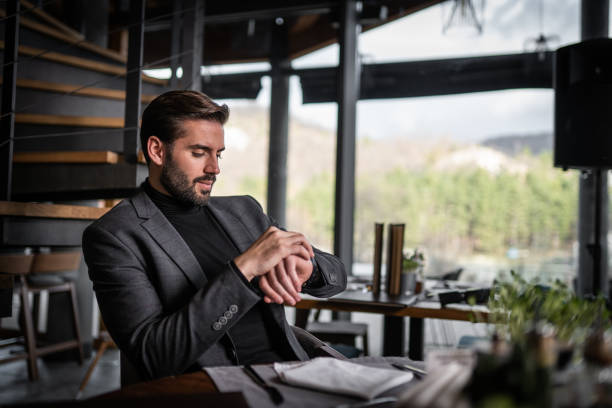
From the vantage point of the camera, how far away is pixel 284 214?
518 cm

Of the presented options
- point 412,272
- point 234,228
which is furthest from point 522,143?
point 234,228

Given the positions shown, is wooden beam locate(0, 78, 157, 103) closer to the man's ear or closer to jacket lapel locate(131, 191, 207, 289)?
the man's ear

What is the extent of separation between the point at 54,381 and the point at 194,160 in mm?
2969

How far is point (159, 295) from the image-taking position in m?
1.57

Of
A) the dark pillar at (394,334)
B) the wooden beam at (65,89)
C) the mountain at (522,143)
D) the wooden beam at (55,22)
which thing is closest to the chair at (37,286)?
the wooden beam at (65,89)

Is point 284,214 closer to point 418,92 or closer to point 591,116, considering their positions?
point 418,92

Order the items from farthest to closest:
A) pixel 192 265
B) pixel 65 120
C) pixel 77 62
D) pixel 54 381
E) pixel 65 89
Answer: pixel 54 381 < pixel 77 62 < pixel 65 89 < pixel 65 120 < pixel 192 265

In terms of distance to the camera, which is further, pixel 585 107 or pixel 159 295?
pixel 585 107

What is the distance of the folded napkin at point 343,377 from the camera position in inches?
39.7

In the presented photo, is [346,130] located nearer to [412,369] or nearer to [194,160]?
[194,160]

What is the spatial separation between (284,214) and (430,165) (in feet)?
4.69

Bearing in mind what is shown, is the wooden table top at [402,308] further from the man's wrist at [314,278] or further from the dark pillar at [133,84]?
the dark pillar at [133,84]

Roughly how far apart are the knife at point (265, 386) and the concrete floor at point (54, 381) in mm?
2803

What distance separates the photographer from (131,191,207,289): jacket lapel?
1.59 m
